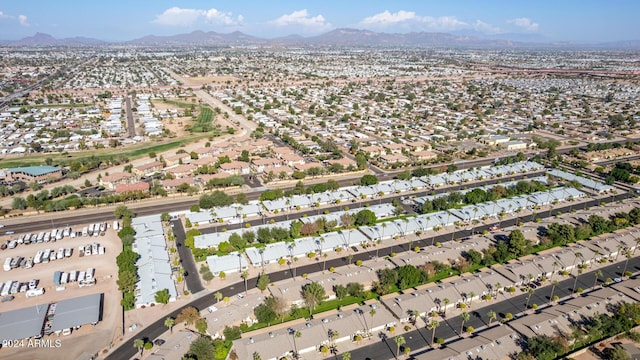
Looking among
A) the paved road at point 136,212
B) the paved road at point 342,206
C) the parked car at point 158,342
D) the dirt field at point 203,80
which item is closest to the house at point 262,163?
the paved road at point 136,212

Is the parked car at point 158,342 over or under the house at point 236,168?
under

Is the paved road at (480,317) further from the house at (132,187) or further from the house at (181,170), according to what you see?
the house at (181,170)

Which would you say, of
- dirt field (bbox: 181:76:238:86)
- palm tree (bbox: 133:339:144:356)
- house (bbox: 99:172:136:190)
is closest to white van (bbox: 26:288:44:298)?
palm tree (bbox: 133:339:144:356)

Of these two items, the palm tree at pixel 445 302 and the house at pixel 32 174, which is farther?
the house at pixel 32 174

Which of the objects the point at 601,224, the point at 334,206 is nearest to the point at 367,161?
the point at 334,206

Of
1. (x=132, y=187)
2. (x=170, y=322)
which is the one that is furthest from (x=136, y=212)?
(x=170, y=322)

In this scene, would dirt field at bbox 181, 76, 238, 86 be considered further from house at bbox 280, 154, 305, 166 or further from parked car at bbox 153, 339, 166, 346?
parked car at bbox 153, 339, 166, 346

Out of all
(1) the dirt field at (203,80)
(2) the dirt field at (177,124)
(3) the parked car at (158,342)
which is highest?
(1) the dirt field at (203,80)

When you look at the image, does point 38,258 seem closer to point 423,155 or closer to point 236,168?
point 236,168
